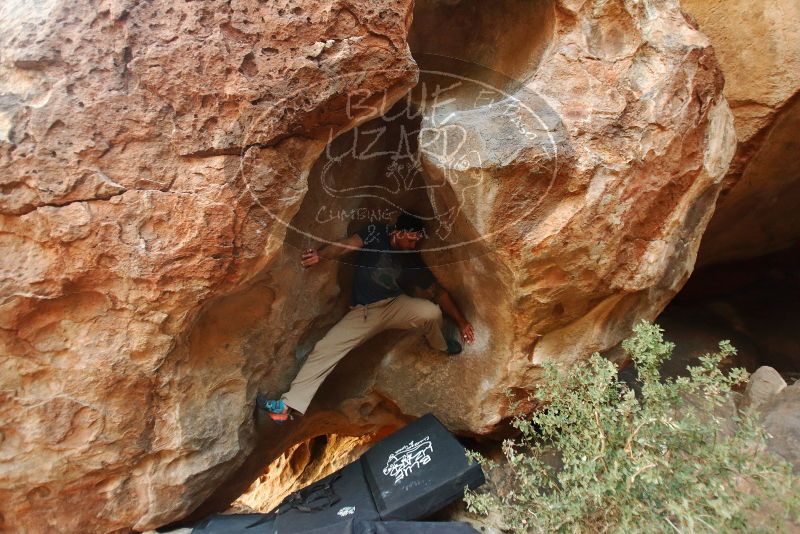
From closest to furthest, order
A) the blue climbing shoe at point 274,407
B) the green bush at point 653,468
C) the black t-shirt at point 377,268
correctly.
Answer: the green bush at point 653,468, the blue climbing shoe at point 274,407, the black t-shirt at point 377,268

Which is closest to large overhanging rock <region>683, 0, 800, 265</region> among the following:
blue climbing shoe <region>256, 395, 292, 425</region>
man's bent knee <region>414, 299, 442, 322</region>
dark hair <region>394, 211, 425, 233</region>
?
dark hair <region>394, 211, 425, 233</region>

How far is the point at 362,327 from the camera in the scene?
111 inches

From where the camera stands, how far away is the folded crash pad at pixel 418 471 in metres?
2.32

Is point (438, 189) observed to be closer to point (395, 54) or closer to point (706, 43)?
point (395, 54)

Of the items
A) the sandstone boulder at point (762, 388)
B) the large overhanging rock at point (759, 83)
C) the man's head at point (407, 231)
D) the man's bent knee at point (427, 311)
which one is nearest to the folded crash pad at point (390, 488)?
the man's bent knee at point (427, 311)

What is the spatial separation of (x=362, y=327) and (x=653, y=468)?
1.56m

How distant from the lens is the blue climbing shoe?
2.59m

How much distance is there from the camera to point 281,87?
1832 mm

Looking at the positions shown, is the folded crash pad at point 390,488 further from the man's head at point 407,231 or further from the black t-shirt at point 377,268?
the man's head at point 407,231

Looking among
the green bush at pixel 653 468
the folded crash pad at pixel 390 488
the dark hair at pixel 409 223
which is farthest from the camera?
the dark hair at pixel 409 223

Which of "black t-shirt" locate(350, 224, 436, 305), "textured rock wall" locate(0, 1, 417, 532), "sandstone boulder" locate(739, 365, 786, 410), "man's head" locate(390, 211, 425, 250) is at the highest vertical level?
"textured rock wall" locate(0, 1, 417, 532)

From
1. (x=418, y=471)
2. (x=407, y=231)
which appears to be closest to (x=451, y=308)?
(x=407, y=231)

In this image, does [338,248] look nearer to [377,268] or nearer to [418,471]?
[377,268]

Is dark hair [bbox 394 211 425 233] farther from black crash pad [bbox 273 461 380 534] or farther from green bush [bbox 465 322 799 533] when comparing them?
black crash pad [bbox 273 461 380 534]
